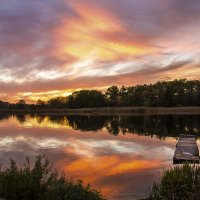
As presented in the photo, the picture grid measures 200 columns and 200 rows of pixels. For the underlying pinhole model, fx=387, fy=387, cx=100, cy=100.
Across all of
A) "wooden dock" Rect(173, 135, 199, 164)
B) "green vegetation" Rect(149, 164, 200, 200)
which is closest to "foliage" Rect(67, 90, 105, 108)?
"wooden dock" Rect(173, 135, 199, 164)

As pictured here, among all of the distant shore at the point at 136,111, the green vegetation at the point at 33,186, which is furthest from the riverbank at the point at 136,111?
the green vegetation at the point at 33,186

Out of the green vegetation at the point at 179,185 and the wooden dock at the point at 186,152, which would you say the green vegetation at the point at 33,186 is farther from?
the wooden dock at the point at 186,152

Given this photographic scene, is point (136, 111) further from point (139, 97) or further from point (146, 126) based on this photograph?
point (146, 126)

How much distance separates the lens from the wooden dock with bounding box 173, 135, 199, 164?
1983 cm

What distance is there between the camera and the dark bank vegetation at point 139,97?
13625 centimetres

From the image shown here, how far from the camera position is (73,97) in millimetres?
180125

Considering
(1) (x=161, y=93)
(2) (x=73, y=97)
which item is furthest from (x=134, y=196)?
(2) (x=73, y=97)

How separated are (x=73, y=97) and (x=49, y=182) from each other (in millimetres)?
170953

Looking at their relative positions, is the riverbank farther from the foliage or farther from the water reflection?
the water reflection

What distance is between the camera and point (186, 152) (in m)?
21.8

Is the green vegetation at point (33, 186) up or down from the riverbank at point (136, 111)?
down

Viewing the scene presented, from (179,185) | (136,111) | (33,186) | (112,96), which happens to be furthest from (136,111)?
(33,186)

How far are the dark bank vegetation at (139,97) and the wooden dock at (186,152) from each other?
4011 inches

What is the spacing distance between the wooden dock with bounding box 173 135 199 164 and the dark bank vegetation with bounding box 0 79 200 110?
334ft
